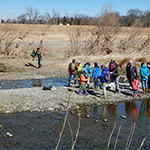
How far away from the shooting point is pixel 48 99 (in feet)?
38.5

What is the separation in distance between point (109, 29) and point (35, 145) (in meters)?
24.2

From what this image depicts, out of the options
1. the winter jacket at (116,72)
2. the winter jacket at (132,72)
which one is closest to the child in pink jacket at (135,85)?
the winter jacket at (132,72)

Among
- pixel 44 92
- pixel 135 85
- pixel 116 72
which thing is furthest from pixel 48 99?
pixel 135 85

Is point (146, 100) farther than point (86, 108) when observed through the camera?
Yes

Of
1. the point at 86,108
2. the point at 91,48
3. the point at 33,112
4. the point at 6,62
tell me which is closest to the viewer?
the point at 33,112

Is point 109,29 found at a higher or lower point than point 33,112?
higher

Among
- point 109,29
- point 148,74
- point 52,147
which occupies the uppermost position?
point 109,29

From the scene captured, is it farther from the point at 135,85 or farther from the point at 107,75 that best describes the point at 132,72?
the point at 107,75

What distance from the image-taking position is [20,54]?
29.2 metres

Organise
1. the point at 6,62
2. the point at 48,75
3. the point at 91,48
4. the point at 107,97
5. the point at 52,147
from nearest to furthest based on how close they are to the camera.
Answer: the point at 52,147
the point at 107,97
the point at 48,75
the point at 6,62
the point at 91,48

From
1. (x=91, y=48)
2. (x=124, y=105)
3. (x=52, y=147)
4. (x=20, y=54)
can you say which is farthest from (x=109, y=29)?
(x=52, y=147)

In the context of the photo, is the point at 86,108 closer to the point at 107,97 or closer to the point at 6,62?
the point at 107,97

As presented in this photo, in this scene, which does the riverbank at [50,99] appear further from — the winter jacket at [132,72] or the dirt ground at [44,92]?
the winter jacket at [132,72]

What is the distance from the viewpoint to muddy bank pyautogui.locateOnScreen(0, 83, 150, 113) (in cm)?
1049
